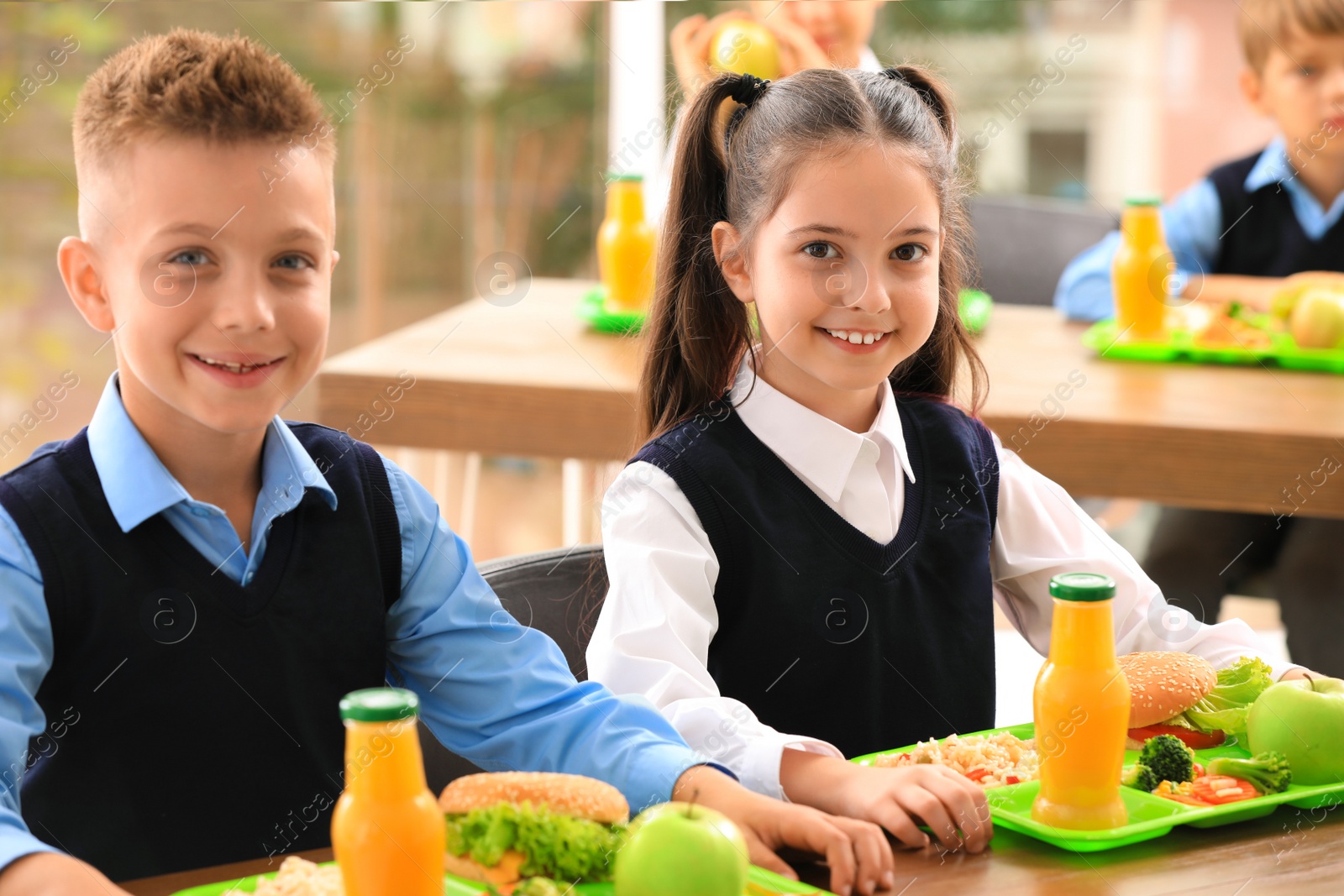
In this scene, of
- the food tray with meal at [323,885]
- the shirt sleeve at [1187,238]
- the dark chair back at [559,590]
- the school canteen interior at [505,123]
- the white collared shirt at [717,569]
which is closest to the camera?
the food tray with meal at [323,885]

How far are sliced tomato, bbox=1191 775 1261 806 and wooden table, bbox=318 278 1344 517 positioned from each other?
33.7 inches

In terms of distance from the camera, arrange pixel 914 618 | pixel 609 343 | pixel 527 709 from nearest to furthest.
Answer: pixel 527 709 < pixel 914 618 < pixel 609 343

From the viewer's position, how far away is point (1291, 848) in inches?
37.1

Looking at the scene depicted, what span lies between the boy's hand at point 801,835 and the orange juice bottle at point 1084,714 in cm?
13

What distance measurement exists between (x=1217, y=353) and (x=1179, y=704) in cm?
129

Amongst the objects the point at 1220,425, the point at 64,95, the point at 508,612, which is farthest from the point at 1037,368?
the point at 64,95

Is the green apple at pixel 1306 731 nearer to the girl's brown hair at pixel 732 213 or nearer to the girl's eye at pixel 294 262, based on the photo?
the girl's brown hair at pixel 732 213

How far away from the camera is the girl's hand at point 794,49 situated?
7.40ft

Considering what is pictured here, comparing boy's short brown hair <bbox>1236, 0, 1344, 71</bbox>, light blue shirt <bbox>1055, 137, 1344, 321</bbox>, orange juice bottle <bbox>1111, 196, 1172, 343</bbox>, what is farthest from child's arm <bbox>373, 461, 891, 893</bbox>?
boy's short brown hair <bbox>1236, 0, 1344, 71</bbox>

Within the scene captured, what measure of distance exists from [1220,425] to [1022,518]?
1.82 feet

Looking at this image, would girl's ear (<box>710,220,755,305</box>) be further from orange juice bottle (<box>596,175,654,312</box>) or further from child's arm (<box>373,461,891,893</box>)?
orange juice bottle (<box>596,175,654,312</box>)

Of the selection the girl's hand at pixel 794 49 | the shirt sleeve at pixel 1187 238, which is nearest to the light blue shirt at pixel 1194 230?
the shirt sleeve at pixel 1187 238

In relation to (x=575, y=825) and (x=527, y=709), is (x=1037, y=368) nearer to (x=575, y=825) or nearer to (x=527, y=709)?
(x=527, y=709)

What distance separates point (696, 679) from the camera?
3.86ft
